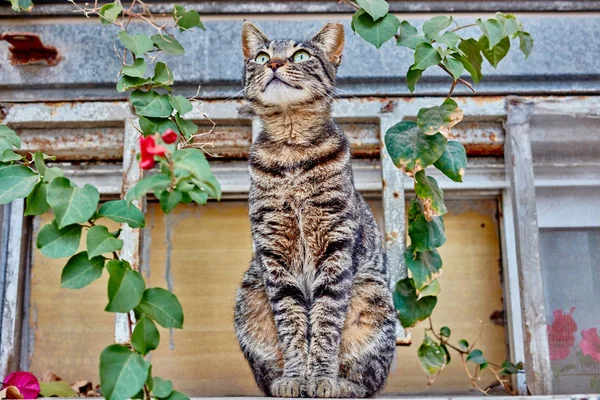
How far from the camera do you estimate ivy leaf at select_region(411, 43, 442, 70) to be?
6.16ft

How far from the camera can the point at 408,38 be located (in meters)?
1.96

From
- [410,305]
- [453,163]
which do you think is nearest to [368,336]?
[410,305]

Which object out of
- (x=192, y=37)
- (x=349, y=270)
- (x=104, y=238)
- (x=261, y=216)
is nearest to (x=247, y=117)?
(x=192, y=37)

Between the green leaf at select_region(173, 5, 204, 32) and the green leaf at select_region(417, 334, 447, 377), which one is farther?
the green leaf at select_region(417, 334, 447, 377)

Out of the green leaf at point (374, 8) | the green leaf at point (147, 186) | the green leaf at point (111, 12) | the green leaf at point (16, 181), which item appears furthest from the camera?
the green leaf at point (111, 12)

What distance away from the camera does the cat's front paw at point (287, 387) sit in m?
2.03

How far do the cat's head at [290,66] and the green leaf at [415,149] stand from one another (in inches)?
13.2

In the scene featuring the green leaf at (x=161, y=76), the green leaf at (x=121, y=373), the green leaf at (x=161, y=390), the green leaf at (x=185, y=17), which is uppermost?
the green leaf at (x=185, y=17)

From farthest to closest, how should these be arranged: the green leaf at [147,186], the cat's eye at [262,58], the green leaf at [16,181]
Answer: the cat's eye at [262,58], the green leaf at [16,181], the green leaf at [147,186]

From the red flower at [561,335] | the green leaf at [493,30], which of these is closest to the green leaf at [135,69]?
the green leaf at [493,30]

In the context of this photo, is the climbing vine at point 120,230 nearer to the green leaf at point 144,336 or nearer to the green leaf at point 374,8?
the green leaf at point 144,336

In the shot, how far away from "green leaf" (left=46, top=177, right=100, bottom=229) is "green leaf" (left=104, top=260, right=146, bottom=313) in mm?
121

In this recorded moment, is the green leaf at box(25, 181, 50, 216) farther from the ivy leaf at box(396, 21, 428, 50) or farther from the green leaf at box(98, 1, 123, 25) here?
the ivy leaf at box(396, 21, 428, 50)

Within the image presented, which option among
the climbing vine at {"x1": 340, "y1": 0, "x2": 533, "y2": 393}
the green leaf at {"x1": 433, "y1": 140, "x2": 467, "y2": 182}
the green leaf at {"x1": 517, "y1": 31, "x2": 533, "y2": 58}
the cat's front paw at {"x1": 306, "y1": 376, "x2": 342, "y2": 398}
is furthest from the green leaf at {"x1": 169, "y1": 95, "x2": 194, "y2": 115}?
the green leaf at {"x1": 517, "y1": 31, "x2": 533, "y2": 58}
